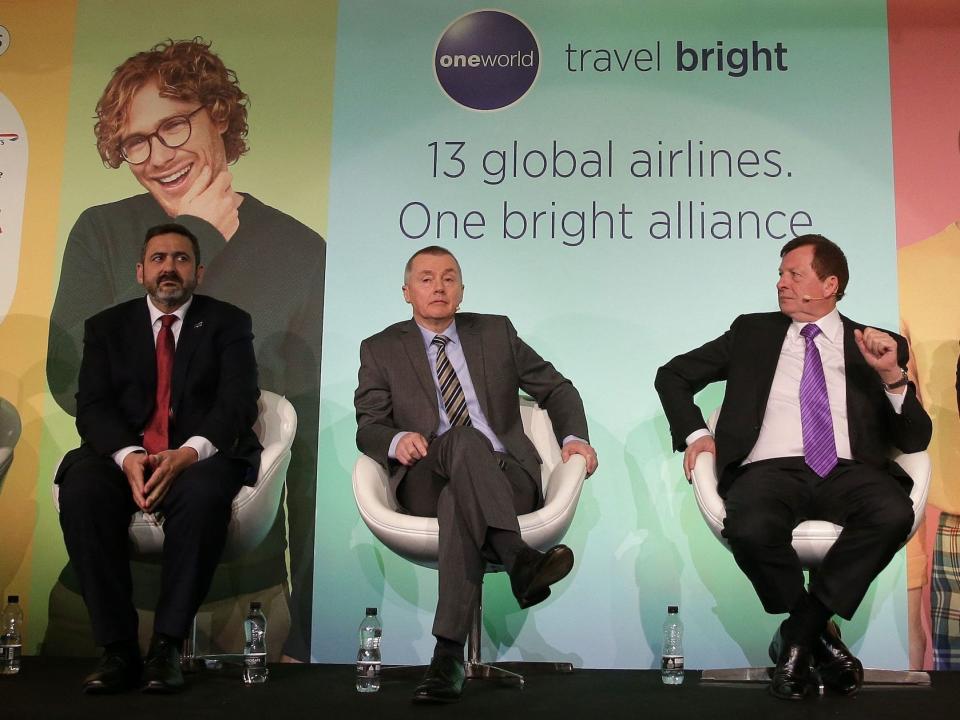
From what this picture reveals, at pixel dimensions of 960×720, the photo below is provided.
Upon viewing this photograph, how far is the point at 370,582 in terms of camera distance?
4.75 meters

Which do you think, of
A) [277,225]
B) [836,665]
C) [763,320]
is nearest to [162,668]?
[836,665]

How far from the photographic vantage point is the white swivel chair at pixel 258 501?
3.81 metres

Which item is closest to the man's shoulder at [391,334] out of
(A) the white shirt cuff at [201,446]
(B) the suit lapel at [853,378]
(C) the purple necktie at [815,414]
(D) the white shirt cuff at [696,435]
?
(A) the white shirt cuff at [201,446]

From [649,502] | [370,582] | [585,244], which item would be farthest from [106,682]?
[585,244]

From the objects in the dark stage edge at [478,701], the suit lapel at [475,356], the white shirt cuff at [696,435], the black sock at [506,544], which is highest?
the suit lapel at [475,356]

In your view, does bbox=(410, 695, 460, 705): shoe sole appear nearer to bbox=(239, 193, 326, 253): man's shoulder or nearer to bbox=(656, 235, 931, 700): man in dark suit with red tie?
bbox=(656, 235, 931, 700): man in dark suit with red tie

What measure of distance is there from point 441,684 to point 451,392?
122cm

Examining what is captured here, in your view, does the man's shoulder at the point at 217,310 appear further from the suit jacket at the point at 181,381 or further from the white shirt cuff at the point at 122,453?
the white shirt cuff at the point at 122,453

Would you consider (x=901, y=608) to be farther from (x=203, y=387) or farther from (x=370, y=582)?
(x=203, y=387)

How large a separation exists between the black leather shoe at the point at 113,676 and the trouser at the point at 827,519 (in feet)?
6.36

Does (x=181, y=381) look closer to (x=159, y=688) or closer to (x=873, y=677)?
(x=159, y=688)

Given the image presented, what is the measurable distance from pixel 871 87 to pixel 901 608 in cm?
225

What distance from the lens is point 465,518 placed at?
3514 millimetres

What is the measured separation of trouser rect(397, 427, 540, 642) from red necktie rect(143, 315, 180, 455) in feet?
3.60
